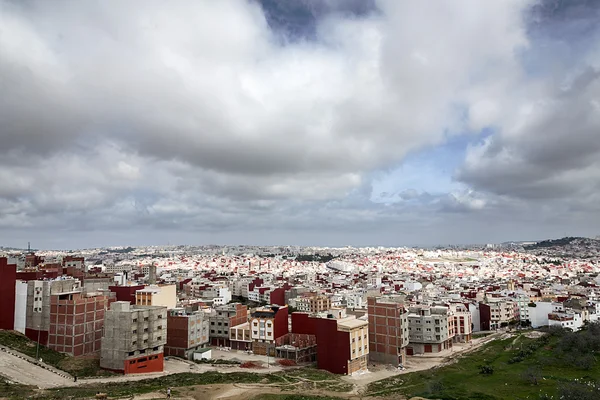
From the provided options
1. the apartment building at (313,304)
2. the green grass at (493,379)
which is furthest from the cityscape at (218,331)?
the apartment building at (313,304)

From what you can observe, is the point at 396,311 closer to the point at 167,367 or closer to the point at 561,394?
the point at 561,394

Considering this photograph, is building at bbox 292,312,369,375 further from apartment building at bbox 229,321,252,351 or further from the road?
the road

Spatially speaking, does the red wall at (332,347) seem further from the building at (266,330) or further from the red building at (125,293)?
the red building at (125,293)

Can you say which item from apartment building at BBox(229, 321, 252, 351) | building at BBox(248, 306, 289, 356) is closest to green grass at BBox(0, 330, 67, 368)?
apartment building at BBox(229, 321, 252, 351)

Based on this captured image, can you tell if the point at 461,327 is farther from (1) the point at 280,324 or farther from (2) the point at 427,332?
(1) the point at 280,324

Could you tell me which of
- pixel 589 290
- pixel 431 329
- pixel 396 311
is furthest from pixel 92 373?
pixel 589 290

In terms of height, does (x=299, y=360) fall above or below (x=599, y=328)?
below
